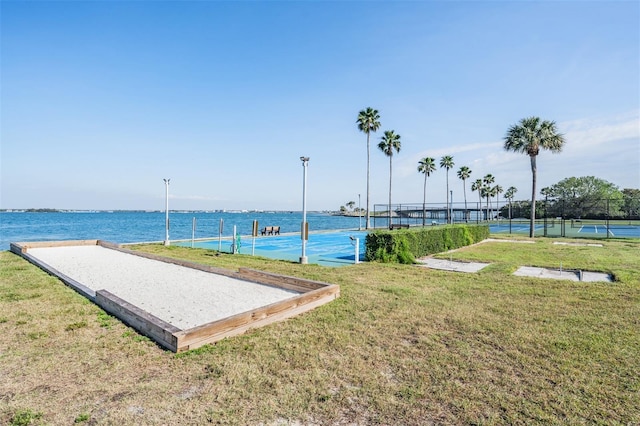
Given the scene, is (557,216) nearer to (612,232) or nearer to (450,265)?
(612,232)

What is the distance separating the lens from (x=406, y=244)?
12031mm

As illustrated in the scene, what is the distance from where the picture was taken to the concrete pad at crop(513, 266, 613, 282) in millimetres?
8916

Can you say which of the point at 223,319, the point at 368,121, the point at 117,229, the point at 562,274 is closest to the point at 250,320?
the point at 223,319

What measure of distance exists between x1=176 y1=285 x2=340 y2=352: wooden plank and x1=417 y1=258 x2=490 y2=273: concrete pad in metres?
5.66

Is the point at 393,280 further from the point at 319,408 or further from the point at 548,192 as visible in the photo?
the point at 548,192

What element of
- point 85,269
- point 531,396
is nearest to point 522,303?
point 531,396

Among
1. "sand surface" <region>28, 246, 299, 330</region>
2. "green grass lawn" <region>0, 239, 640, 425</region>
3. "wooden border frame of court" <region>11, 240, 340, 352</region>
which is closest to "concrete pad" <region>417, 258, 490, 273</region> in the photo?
"green grass lawn" <region>0, 239, 640, 425</region>

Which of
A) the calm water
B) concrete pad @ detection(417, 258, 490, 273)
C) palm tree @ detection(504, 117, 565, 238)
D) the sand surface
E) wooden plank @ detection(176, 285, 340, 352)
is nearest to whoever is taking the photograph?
wooden plank @ detection(176, 285, 340, 352)

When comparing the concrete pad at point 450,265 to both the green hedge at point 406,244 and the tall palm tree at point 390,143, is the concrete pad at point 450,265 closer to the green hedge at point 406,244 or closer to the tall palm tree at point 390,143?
the green hedge at point 406,244

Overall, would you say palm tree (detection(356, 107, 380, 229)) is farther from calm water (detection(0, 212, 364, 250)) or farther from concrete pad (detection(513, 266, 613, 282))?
concrete pad (detection(513, 266, 613, 282))

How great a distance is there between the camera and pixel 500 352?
13.4 ft

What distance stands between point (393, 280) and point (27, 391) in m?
7.02

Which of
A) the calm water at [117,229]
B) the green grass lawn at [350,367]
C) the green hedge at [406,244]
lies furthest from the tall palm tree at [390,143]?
the green grass lawn at [350,367]

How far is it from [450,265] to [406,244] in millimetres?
1595
